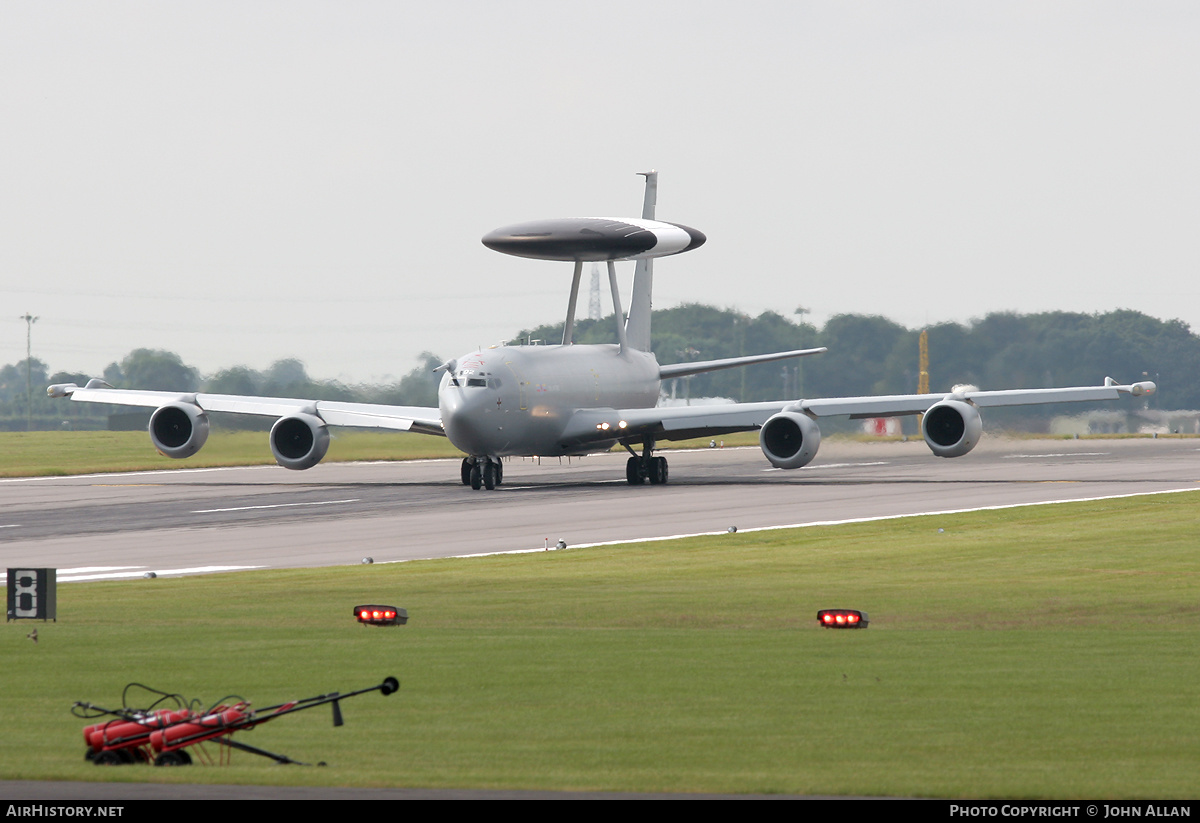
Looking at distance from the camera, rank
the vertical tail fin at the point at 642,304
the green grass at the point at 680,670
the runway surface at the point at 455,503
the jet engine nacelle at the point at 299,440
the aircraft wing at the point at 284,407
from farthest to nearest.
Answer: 1. the vertical tail fin at the point at 642,304
2. the aircraft wing at the point at 284,407
3. the jet engine nacelle at the point at 299,440
4. the runway surface at the point at 455,503
5. the green grass at the point at 680,670

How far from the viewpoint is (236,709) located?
487 inches

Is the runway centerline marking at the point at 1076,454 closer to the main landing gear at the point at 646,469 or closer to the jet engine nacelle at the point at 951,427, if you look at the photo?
the jet engine nacelle at the point at 951,427

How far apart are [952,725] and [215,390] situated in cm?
5500

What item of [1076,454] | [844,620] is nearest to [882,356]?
[1076,454]

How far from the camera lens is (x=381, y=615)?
2180cm

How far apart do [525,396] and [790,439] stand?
8400 mm

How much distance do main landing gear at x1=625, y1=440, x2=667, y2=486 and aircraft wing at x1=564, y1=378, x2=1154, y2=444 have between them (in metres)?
0.90

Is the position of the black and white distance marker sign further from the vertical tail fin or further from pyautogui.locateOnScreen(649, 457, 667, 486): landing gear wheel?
the vertical tail fin

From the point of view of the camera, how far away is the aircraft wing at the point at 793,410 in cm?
5419

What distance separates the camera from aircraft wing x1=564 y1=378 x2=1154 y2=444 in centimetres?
5419

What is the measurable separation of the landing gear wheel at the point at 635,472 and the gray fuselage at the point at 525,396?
130 cm

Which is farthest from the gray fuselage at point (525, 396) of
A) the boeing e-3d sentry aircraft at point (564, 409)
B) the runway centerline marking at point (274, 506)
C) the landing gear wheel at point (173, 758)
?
the landing gear wheel at point (173, 758)

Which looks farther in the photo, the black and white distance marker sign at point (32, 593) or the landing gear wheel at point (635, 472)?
the landing gear wheel at point (635, 472)
